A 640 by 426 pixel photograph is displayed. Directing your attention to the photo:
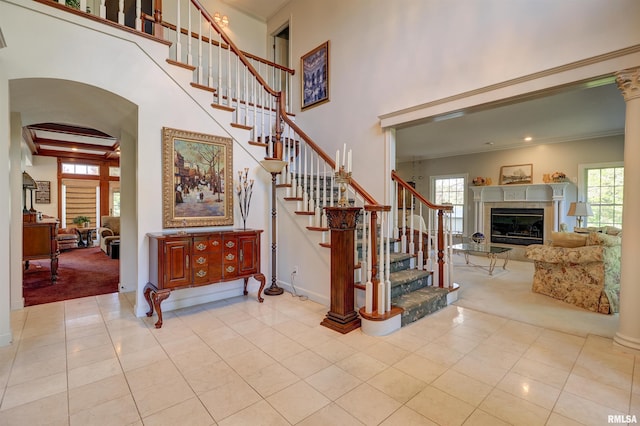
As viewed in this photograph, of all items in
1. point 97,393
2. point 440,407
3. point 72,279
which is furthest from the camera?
point 72,279

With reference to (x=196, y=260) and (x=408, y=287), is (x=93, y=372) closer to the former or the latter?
(x=196, y=260)

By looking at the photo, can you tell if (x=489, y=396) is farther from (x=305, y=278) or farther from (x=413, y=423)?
(x=305, y=278)

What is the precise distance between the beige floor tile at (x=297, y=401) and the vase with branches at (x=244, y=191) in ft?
7.59

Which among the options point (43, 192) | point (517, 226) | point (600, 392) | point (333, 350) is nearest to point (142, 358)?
point (333, 350)

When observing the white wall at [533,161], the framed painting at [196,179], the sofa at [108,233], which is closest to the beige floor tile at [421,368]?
→ the framed painting at [196,179]

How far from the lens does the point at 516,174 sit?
7.18 metres

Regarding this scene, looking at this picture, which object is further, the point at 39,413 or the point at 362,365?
the point at 362,365

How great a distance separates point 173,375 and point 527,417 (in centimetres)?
226

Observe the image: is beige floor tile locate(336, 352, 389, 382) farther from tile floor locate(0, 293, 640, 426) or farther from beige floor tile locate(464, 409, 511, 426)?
beige floor tile locate(464, 409, 511, 426)

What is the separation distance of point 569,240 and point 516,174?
3.86 metres

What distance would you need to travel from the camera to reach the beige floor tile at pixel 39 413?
1.63 metres

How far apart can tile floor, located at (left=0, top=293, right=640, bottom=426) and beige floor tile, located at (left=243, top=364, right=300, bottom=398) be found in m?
0.01

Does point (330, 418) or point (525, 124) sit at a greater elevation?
point (525, 124)

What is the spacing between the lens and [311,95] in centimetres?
529
